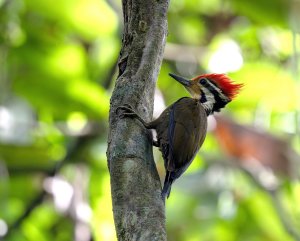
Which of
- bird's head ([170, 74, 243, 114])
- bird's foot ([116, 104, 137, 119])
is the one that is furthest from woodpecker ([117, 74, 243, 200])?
bird's foot ([116, 104, 137, 119])

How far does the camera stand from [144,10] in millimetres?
2910

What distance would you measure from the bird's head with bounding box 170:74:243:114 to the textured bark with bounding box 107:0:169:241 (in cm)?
160

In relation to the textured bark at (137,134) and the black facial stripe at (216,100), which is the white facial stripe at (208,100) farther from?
the textured bark at (137,134)

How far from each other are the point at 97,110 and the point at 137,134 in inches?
89.3

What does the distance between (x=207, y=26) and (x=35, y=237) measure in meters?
2.16

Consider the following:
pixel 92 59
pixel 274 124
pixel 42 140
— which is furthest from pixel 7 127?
pixel 274 124

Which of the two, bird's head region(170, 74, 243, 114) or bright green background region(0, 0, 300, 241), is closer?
bird's head region(170, 74, 243, 114)

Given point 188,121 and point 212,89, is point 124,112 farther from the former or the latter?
point 212,89

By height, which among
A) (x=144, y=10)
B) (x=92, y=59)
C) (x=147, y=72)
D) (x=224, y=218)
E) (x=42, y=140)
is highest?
(x=144, y=10)

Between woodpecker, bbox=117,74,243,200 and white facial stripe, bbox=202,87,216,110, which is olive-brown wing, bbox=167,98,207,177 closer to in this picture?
woodpecker, bbox=117,74,243,200

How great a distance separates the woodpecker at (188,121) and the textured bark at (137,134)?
1.64 feet

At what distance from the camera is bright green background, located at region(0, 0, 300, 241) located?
4988 millimetres

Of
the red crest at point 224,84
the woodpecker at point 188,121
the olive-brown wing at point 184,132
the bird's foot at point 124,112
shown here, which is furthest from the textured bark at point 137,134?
the red crest at point 224,84

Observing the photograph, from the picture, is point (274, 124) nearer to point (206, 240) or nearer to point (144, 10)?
point (206, 240)
